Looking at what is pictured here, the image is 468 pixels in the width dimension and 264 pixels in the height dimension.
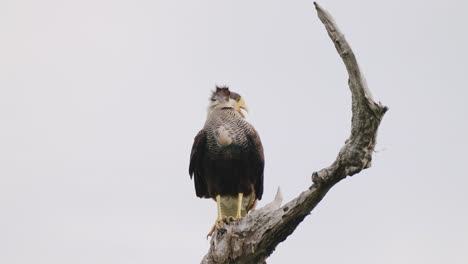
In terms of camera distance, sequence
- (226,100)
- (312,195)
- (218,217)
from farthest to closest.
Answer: (226,100)
(218,217)
(312,195)

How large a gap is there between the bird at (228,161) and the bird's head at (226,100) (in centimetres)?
10

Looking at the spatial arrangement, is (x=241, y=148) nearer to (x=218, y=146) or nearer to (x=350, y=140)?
(x=218, y=146)

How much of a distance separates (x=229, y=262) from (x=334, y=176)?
70.1 inches

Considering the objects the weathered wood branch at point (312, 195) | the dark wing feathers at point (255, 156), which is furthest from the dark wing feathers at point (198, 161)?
the weathered wood branch at point (312, 195)

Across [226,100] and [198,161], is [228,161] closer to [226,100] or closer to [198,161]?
[198,161]

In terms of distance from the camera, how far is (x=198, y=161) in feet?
36.0

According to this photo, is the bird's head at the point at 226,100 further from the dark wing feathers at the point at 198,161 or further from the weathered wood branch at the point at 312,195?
the weathered wood branch at the point at 312,195

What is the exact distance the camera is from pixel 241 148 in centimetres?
1070

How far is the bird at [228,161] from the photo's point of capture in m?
10.7

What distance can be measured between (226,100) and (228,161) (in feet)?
3.56

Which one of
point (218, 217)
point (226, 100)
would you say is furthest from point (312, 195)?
point (226, 100)

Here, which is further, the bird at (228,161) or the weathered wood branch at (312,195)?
the bird at (228,161)

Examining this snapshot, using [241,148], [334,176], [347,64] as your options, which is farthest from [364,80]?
[241,148]

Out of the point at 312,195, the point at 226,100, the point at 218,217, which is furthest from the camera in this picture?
the point at 226,100
